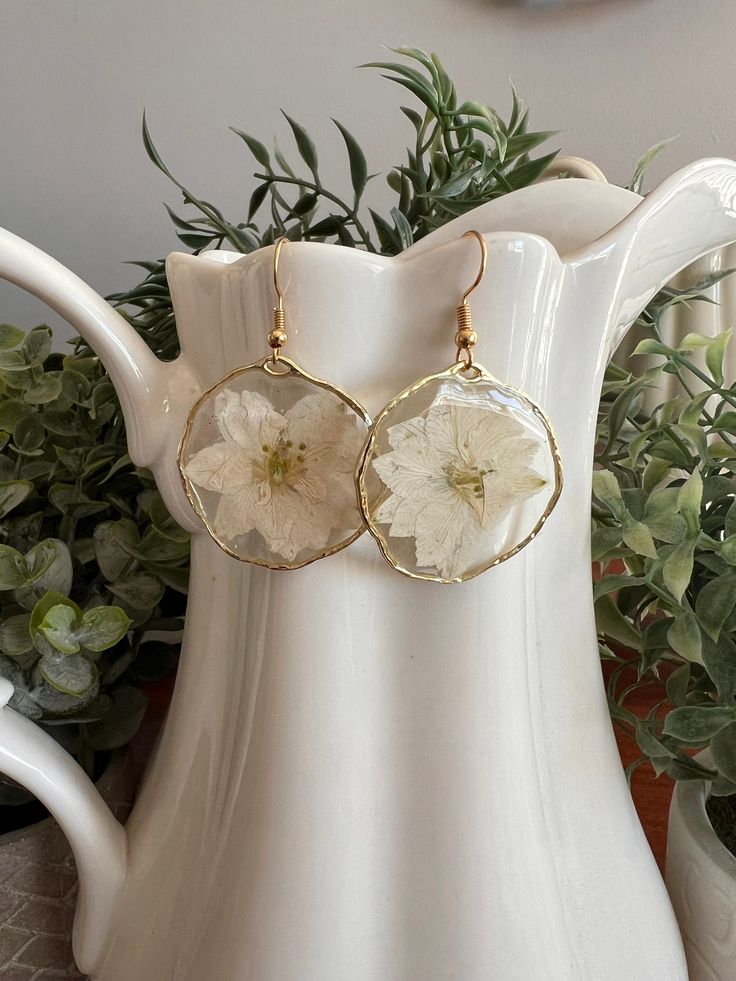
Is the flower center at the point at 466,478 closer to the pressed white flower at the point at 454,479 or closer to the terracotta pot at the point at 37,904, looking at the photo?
the pressed white flower at the point at 454,479

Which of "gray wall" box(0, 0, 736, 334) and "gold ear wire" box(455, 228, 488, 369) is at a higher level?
"gray wall" box(0, 0, 736, 334)

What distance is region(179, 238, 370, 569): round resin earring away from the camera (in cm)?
24

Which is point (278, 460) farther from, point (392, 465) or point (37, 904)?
point (37, 904)

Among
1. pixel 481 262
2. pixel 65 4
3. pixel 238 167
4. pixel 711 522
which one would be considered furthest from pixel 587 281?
pixel 65 4

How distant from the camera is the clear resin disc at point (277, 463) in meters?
0.24

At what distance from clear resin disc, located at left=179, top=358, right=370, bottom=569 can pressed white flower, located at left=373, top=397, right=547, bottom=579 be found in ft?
0.05

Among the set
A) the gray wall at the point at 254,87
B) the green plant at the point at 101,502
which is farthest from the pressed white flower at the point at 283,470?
the gray wall at the point at 254,87

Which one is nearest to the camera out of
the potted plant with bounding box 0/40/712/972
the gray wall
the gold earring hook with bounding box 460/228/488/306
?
the gold earring hook with bounding box 460/228/488/306

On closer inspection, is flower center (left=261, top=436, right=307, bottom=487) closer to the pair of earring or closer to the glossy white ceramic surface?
the pair of earring

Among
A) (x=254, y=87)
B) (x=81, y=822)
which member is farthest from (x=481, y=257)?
(x=254, y=87)

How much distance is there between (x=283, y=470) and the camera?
25 cm

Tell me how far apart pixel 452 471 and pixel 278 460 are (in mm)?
55

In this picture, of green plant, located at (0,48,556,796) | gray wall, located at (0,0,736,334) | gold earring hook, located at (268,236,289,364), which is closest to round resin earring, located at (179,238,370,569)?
gold earring hook, located at (268,236,289,364)

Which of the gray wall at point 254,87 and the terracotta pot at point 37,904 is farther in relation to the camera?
the gray wall at point 254,87
